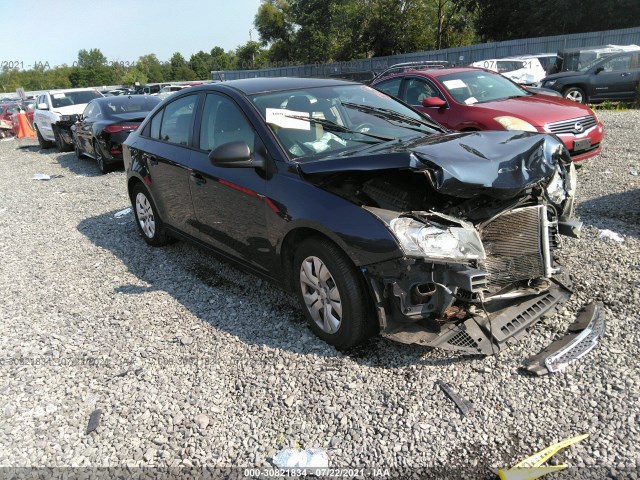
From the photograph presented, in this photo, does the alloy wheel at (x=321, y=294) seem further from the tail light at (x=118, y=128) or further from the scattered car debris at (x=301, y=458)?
the tail light at (x=118, y=128)

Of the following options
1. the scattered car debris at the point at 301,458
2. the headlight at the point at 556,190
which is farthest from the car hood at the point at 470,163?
the scattered car debris at the point at 301,458

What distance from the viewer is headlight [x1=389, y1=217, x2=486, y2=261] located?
292 centimetres

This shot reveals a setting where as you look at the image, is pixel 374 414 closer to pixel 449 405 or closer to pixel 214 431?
pixel 449 405

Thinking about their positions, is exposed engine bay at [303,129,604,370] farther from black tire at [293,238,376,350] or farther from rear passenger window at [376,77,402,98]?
rear passenger window at [376,77,402,98]

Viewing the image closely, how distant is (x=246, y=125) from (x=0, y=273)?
3673 millimetres

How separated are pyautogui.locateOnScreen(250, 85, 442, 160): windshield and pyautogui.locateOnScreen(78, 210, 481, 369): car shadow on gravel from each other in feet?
3.94

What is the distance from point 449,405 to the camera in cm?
293

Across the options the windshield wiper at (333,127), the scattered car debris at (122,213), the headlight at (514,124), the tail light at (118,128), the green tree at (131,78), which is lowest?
the scattered car debris at (122,213)

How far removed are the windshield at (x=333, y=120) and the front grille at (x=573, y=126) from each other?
11.2 feet

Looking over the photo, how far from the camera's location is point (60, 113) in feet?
49.7

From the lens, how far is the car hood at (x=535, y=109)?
7.17 meters

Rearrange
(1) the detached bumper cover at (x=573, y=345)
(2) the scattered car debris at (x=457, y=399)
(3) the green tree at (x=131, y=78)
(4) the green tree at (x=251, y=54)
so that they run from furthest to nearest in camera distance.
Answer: (3) the green tree at (x=131, y=78), (4) the green tree at (x=251, y=54), (1) the detached bumper cover at (x=573, y=345), (2) the scattered car debris at (x=457, y=399)

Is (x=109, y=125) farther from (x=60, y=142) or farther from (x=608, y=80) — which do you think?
(x=608, y=80)

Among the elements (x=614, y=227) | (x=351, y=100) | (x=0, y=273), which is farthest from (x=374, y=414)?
(x=0, y=273)
